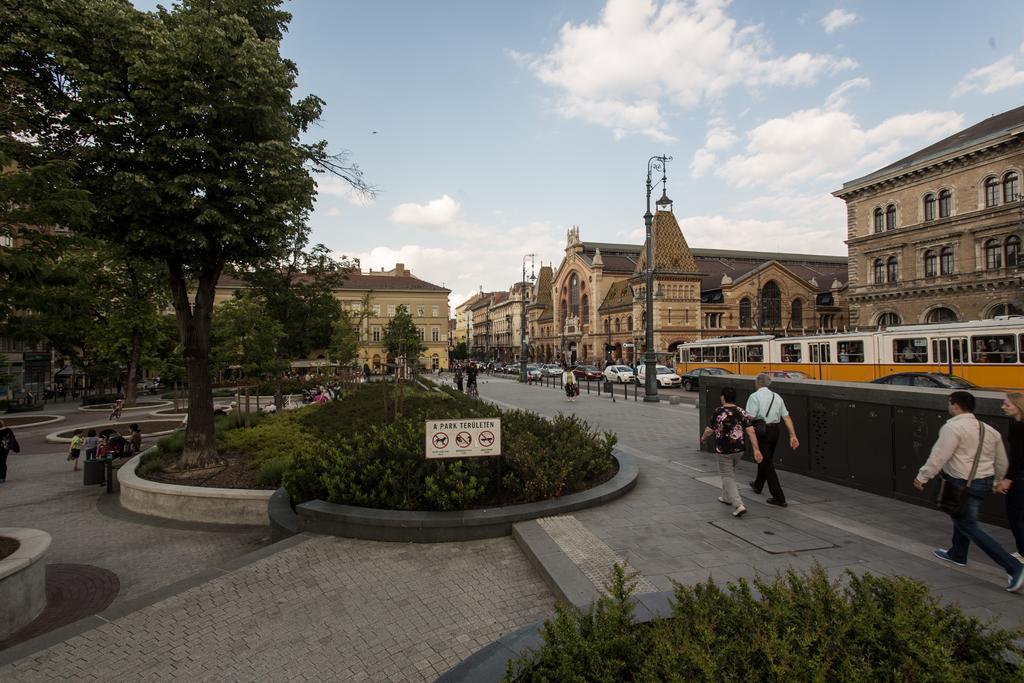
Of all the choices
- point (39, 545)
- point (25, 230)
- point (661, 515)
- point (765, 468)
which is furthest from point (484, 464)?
point (25, 230)

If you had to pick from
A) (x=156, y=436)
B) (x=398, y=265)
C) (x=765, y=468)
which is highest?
(x=398, y=265)

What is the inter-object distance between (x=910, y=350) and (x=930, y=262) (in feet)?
70.7

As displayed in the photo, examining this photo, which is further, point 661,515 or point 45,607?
point 661,515

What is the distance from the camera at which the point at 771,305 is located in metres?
61.0

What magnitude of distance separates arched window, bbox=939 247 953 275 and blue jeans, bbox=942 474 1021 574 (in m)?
40.5

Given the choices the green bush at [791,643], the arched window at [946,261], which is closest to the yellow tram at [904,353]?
the arched window at [946,261]

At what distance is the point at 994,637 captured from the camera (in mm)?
2537

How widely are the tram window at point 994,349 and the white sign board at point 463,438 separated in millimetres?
21153

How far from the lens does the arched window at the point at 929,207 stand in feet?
119

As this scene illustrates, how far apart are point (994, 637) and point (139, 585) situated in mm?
8269

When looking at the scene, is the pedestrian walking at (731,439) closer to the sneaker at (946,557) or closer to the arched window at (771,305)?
the sneaker at (946,557)

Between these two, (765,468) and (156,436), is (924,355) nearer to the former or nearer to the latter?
(765,468)

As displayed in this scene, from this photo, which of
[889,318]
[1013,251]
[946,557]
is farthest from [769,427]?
[889,318]

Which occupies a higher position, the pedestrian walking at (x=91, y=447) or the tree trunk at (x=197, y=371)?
the tree trunk at (x=197, y=371)
